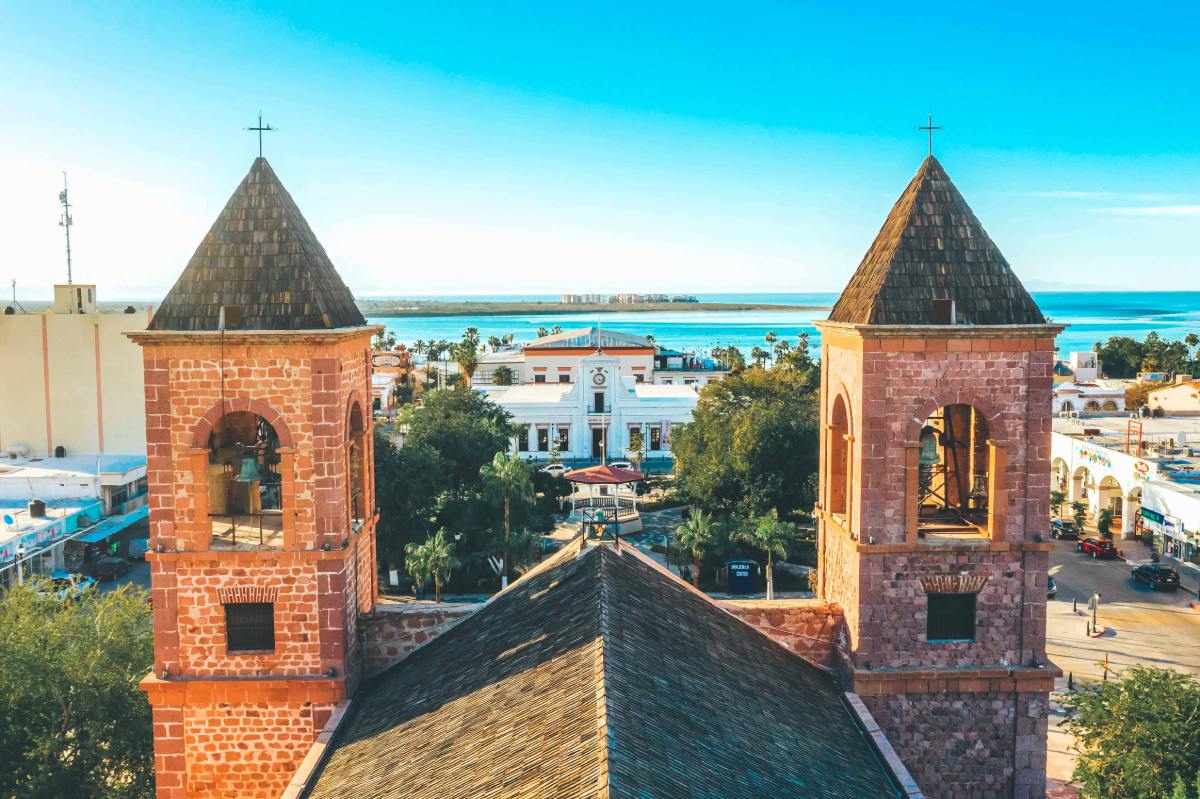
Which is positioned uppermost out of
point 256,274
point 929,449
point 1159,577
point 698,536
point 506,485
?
point 256,274

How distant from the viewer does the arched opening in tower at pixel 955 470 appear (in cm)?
1361

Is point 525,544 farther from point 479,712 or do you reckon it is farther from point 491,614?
point 479,712

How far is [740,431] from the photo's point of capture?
1754 inches

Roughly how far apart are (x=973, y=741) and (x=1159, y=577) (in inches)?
1240

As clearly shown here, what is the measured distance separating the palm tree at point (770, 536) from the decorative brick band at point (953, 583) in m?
23.0

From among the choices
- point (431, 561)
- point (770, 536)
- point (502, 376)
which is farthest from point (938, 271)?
point (502, 376)

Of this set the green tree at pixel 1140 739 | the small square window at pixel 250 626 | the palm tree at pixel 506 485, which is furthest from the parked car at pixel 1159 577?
the small square window at pixel 250 626

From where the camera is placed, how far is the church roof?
8.27 meters

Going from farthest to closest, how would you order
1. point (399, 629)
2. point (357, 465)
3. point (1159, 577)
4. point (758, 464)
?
point (758, 464), point (1159, 577), point (357, 465), point (399, 629)

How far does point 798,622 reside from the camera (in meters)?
13.5

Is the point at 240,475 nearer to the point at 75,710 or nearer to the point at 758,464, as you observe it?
the point at 75,710

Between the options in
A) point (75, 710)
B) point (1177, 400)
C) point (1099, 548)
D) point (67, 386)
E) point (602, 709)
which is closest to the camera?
point (602, 709)

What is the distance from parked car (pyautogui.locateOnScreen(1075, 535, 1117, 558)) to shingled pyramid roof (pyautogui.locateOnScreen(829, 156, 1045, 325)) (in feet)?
117

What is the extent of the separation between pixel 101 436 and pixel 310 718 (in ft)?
149
